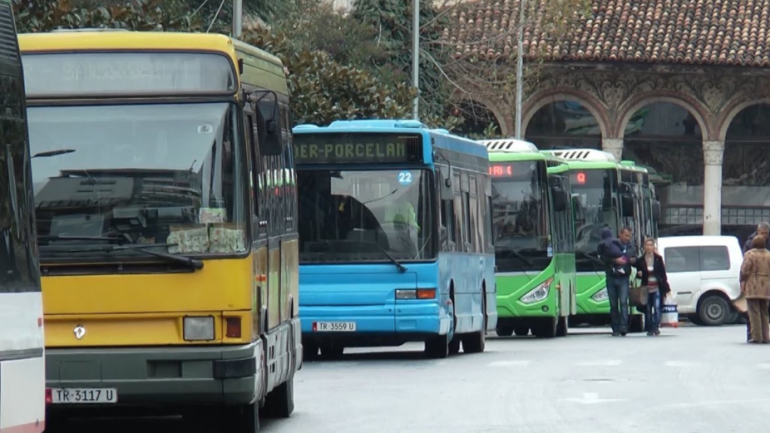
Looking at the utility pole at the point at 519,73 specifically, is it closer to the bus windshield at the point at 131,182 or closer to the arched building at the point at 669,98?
the arched building at the point at 669,98

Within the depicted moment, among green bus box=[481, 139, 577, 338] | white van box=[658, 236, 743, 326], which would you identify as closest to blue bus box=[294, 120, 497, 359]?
green bus box=[481, 139, 577, 338]

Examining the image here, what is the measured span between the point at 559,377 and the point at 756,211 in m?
39.2

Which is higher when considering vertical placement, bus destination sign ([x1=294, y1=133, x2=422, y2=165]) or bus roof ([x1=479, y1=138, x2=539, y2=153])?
bus roof ([x1=479, y1=138, x2=539, y2=153])

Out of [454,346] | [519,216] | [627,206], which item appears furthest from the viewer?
[627,206]

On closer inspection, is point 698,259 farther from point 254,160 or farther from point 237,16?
point 254,160

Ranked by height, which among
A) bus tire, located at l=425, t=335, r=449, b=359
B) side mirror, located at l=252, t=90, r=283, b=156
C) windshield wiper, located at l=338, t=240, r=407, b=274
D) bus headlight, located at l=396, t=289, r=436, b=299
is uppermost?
side mirror, located at l=252, t=90, r=283, b=156

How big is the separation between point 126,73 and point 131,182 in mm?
763

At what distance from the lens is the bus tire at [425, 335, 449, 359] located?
21781mm

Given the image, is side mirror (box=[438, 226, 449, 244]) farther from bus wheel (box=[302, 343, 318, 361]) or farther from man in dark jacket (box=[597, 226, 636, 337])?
man in dark jacket (box=[597, 226, 636, 337])

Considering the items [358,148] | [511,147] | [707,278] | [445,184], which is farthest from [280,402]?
[707,278]

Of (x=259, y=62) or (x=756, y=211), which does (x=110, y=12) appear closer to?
(x=259, y=62)

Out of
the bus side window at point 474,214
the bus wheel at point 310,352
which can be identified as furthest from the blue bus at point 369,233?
the bus side window at point 474,214

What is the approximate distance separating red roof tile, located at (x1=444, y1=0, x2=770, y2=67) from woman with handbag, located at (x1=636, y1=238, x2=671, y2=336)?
21.0 metres

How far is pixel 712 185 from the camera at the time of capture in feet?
184
